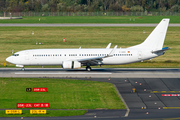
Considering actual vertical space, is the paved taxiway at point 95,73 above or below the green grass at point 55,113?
below

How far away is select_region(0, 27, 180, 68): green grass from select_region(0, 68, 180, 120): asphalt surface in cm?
1299

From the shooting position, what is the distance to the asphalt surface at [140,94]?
26281 mm

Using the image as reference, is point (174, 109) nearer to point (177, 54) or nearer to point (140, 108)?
point (140, 108)

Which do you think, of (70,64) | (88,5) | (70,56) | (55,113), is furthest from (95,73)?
(88,5)

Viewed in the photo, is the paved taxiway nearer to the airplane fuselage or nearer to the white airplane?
the white airplane

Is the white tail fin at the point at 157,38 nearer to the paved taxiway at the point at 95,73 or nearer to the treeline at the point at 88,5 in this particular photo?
the paved taxiway at the point at 95,73

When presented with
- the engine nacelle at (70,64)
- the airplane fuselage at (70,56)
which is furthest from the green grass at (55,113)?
the airplane fuselage at (70,56)

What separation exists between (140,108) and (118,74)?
1854 centimetres

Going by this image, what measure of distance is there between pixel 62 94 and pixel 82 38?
154 ft

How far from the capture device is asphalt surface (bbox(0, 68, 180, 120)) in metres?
26.3

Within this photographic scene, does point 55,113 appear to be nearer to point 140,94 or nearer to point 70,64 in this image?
point 140,94

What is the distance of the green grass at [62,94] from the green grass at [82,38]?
70.1 ft

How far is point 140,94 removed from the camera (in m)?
34.3

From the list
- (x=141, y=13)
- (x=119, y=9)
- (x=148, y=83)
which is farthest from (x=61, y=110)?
(x=119, y=9)
